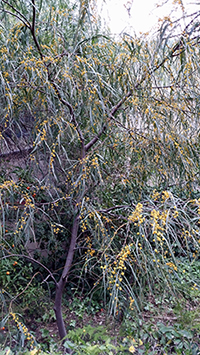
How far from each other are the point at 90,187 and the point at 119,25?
3.91 ft

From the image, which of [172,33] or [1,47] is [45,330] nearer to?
[1,47]

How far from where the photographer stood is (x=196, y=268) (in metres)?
3.14

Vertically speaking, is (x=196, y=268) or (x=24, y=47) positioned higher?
(x=24, y=47)

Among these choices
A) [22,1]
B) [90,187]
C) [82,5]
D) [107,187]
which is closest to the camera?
[82,5]

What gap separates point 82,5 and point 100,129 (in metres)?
0.71

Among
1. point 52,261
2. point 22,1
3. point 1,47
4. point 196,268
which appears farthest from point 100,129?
point 196,268

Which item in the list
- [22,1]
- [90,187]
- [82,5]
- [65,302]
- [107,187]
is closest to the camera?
[82,5]

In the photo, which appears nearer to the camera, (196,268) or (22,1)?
(22,1)

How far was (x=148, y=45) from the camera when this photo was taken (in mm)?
1941

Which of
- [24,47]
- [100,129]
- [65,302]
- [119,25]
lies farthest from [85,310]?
[119,25]

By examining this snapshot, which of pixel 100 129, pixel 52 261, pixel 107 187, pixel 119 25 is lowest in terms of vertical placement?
pixel 52 261

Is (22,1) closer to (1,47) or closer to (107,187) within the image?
(1,47)

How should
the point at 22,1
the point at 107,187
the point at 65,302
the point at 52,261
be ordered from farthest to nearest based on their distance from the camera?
the point at 52,261 < the point at 65,302 < the point at 107,187 < the point at 22,1

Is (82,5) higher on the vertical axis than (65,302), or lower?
higher
